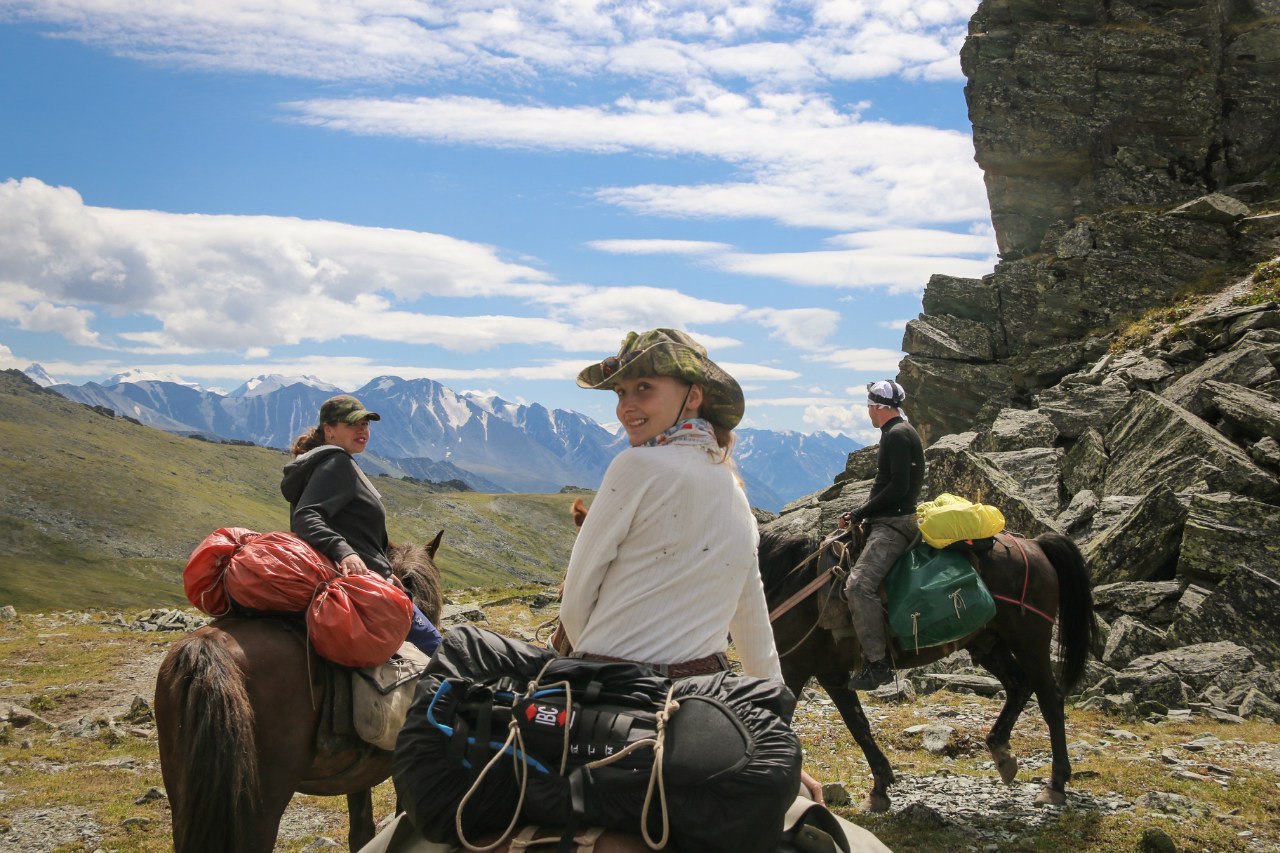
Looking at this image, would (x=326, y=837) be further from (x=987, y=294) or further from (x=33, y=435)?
(x=33, y=435)

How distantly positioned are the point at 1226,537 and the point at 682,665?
16471 mm

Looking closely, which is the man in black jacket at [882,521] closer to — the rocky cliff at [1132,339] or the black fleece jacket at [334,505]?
the rocky cliff at [1132,339]

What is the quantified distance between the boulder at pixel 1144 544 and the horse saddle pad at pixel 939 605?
9.15 metres

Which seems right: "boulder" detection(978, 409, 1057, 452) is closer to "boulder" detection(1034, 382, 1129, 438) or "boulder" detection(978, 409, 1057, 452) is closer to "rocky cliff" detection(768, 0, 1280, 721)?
"rocky cliff" detection(768, 0, 1280, 721)

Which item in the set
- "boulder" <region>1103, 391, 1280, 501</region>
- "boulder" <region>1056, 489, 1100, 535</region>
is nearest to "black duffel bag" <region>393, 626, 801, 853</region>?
"boulder" <region>1103, 391, 1280, 501</region>

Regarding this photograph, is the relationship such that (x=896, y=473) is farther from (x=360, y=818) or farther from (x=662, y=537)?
(x=662, y=537)

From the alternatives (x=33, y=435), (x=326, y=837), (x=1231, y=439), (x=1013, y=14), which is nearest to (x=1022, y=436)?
(x=1231, y=439)

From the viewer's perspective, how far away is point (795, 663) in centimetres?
1084

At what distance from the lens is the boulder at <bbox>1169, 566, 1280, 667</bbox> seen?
1515 cm

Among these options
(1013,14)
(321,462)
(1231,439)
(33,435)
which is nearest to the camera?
(321,462)

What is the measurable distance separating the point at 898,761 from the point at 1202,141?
43.3 meters

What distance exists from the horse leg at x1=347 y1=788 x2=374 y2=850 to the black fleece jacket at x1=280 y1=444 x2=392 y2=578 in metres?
2.22

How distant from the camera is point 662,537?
12.2 feet

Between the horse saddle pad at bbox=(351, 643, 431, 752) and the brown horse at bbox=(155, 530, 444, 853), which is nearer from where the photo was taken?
the brown horse at bbox=(155, 530, 444, 853)
